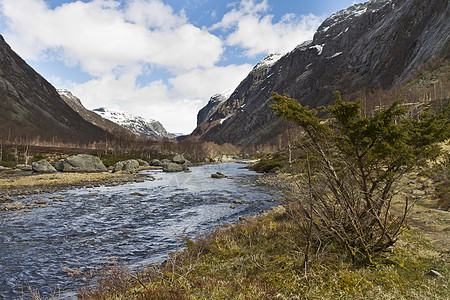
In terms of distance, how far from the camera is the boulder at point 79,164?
56716 mm

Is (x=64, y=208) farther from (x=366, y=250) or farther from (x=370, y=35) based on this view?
(x=370, y=35)

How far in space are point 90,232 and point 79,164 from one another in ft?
175

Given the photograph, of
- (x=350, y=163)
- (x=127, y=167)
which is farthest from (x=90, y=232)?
(x=127, y=167)

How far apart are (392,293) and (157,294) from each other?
4.90 m

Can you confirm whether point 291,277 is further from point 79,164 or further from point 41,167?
point 79,164

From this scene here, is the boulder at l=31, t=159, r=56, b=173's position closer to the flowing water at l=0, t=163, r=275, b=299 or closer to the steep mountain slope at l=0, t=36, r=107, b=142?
the flowing water at l=0, t=163, r=275, b=299

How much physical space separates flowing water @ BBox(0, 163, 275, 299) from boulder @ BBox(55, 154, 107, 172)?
37.6m

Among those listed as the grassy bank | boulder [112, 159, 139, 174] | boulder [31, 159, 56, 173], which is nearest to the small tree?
the grassy bank

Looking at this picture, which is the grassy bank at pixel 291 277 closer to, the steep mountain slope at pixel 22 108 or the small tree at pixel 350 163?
the small tree at pixel 350 163

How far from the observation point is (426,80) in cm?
8850

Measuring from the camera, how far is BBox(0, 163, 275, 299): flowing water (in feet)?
28.3

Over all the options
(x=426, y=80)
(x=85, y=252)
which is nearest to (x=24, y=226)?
Result: (x=85, y=252)

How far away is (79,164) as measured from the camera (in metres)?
58.9

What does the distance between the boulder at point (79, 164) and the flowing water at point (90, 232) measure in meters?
37.6
